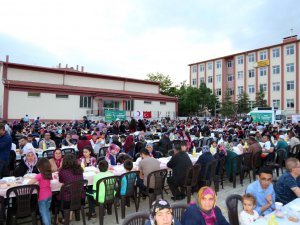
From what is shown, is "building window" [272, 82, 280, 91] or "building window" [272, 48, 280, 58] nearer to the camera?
"building window" [272, 48, 280, 58]

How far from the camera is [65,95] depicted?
29.0 m

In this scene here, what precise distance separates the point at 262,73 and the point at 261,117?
23.3 m

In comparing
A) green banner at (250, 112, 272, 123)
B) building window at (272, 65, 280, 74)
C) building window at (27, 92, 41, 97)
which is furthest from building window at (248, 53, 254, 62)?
building window at (27, 92, 41, 97)

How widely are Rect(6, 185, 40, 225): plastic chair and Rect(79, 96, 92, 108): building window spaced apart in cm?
2625

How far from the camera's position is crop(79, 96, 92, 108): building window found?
3027 centimetres

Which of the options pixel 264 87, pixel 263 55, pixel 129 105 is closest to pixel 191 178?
pixel 129 105

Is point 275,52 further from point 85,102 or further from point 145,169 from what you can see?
point 145,169

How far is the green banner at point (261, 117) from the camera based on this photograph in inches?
1068

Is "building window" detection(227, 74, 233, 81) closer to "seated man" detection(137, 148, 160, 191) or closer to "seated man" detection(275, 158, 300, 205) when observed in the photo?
"seated man" detection(137, 148, 160, 191)

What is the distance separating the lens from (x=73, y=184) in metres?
4.91

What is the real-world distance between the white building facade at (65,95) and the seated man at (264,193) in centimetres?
2568

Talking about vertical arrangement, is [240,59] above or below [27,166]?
above

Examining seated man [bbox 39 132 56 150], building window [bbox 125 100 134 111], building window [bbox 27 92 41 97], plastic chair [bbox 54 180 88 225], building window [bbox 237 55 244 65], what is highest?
building window [bbox 237 55 244 65]

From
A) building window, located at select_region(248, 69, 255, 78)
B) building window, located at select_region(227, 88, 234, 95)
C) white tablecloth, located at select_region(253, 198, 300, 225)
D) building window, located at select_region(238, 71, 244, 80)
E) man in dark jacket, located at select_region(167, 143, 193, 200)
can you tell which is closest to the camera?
white tablecloth, located at select_region(253, 198, 300, 225)
